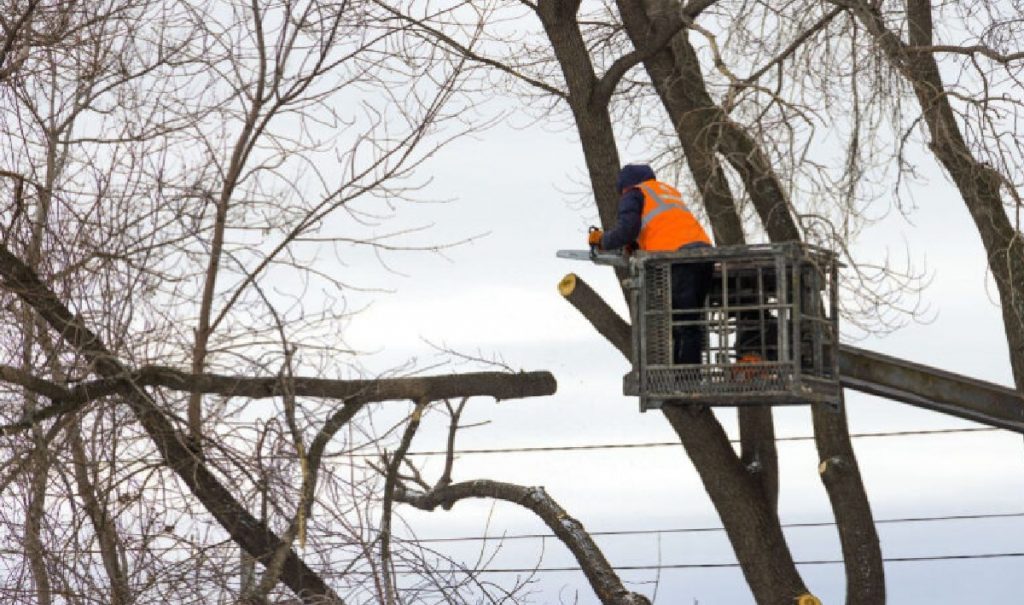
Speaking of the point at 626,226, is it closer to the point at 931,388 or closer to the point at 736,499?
the point at 931,388

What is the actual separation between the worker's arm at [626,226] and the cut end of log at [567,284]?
Result: 1.90 metres

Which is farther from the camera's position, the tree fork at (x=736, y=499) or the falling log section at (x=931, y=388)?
the tree fork at (x=736, y=499)

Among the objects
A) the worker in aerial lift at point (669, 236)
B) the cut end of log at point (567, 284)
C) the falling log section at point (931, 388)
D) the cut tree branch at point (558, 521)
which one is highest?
the cut end of log at point (567, 284)

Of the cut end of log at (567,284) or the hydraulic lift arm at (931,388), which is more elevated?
the cut end of log at (567,284)

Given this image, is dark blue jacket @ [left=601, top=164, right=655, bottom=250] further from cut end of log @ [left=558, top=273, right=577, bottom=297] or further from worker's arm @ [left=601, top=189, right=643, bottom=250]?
cut end of log @ [left=558, top=273, right=577, bottom=297]

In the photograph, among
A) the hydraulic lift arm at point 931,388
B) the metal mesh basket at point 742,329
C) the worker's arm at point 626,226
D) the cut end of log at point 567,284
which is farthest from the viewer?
the cut end of log at point 567,284

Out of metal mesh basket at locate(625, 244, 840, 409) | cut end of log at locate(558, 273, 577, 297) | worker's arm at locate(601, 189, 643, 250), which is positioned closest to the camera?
metal mesh basket at locate(625, 244, 840, 409)

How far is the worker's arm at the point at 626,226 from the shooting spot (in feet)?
30.0

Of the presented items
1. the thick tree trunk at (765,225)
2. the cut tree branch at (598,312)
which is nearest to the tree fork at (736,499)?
the cut tree branch at (598,312)

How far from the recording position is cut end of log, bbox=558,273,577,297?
11.1 m

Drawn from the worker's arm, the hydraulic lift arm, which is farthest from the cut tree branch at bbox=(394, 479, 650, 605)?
the worker's arm

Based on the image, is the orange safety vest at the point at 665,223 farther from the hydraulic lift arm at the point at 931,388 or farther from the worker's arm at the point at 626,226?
the hydraulic lift arm at the point at 931,388

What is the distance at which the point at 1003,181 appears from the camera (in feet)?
33.5

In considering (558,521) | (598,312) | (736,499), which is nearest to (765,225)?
(598,312)
